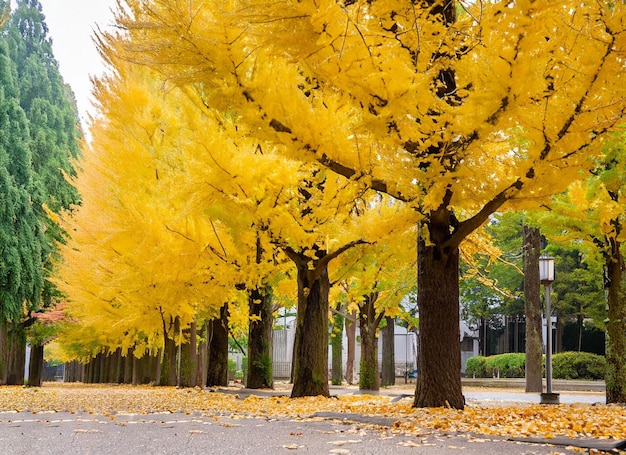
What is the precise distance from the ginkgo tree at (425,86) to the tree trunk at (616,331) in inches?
170

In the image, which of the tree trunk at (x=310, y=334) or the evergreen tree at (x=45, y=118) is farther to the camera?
the evergreen tree at (x=45, y=118)

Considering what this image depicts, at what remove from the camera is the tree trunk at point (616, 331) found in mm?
11727

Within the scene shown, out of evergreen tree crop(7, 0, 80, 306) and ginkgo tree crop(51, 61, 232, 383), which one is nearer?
ginkgo tree crop(51, 61, 232, 383)

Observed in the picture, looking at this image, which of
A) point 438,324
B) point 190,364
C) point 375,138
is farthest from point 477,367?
point 375,138

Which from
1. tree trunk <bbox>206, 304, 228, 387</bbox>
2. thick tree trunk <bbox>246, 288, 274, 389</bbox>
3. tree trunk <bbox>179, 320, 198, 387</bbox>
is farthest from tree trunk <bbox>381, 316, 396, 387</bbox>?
thick tree trunk <bbox>246, 288, 274, 389</bbox>

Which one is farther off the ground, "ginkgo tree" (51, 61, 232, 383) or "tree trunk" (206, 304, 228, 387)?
"ginkgo tree" (51, 61, 232, 383)

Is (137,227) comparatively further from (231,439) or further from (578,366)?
(578,366)

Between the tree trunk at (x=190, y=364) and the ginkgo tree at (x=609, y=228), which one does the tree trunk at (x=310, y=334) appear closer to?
the ginkgo tree at (x=609, y=228)

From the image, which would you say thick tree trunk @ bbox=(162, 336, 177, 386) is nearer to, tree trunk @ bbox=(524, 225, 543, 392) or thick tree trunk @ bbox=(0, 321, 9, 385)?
thick tree trunk @ bbox=(0, 321, 9, 385)

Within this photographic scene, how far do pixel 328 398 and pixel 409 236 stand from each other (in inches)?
119


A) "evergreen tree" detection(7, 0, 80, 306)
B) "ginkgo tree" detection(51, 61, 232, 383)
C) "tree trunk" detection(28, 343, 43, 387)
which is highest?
"evergreen tree" detection(7, 0, 80, 306)

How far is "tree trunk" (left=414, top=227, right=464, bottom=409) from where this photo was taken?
8.80m

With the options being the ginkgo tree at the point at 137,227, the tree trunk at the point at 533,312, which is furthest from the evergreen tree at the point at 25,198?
the tree trunk at the point at 533,312

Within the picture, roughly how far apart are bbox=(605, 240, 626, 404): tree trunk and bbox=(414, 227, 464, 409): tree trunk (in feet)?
13.6
